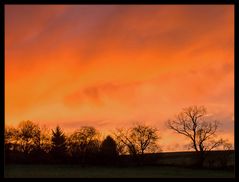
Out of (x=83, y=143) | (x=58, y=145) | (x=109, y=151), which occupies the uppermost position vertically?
(x=83, y=143)

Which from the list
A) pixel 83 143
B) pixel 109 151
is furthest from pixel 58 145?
pixel 109 151

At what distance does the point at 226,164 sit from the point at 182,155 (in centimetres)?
986

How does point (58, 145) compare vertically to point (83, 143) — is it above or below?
below

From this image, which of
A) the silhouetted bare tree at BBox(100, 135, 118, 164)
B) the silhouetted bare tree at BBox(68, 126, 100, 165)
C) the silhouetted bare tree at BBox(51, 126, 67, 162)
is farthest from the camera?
the silhouetted bare tree at BBox(68, 126, 100, 165)

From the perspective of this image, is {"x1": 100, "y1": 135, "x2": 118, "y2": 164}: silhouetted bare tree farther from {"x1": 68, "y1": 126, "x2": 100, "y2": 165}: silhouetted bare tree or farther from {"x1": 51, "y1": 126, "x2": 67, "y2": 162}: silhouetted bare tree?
{"x1": 51, "y1": 126, "x2": 67, "y2": 162}: silhouetted bare tree

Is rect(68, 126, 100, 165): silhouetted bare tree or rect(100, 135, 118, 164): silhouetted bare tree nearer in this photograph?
rect(100, 135, 118, 164): silhouetted bare tree

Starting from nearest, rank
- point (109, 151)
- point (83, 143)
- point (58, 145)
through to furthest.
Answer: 1. point (109, 151)
2. point (58, 145)
3. point (83, 143)

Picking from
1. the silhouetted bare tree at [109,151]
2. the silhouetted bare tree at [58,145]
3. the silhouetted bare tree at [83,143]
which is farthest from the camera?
the silhouetted bare tree at [83,143]

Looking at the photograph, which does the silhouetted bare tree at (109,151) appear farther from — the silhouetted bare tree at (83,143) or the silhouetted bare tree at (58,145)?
the silhouetted bare tree at (58,145)

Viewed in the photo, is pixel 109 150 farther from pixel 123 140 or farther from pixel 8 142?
pixel 8 142

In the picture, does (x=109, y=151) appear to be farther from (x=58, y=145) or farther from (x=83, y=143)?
(x=58, y=145)

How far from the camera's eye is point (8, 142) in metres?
57.9
